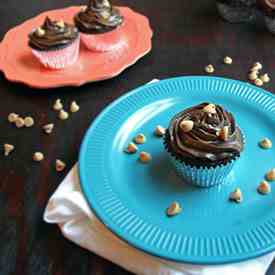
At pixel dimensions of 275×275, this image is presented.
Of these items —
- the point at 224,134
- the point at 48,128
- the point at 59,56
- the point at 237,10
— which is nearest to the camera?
the point at 224,134

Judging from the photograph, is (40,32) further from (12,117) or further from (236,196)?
(236,196)

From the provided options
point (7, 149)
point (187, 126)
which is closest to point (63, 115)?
point (7, 149)

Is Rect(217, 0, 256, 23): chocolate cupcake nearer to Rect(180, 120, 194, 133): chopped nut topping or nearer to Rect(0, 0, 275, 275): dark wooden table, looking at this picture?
Rect(0, 0, 275, 275): dark wooden table

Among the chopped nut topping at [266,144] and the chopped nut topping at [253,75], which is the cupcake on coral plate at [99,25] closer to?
the chopped nut topping at [253,75]

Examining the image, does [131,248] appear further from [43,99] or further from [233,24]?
[233,24]

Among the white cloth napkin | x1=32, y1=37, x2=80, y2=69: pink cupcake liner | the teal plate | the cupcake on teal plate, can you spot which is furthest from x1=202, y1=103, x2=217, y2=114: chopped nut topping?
x1=32, y1=37, x2=80, y2=69: pink cupcake liner

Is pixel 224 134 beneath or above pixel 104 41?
above

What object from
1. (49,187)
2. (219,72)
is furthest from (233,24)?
(49,187)
